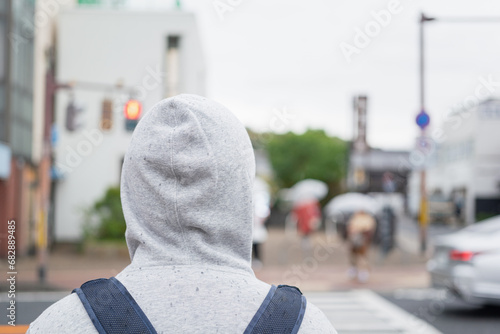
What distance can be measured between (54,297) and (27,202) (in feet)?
27.2

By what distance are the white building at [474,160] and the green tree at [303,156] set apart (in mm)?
10006

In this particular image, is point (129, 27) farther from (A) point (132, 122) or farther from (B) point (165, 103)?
(B) point (165, 103)

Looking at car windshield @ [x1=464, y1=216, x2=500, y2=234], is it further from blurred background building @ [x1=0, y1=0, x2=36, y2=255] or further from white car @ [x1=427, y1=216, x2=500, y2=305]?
blurred background building @ [x1=0, y1=0, x2=36, y2=255]

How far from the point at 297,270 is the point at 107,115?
6.39m

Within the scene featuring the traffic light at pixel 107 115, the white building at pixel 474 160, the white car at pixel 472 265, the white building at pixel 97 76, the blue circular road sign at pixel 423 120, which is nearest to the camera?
the white car at pixel 472 265

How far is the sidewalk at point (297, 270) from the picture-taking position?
13.9 meters

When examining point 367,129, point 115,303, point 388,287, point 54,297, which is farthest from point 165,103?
point 367,129

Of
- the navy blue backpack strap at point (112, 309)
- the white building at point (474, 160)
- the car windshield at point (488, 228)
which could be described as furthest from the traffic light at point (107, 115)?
the white building at point (474, 160)

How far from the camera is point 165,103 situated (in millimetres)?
1399

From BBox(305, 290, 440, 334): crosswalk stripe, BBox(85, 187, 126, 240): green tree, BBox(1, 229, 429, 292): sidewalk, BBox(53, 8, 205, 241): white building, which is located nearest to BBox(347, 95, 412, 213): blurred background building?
BBox(1, 229, 429, 292): sidewalk

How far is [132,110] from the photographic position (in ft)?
47.4

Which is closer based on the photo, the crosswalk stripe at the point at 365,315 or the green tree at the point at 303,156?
the crosswalk stripe at the point at 365,315

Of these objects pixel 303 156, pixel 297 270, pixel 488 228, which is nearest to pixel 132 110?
pixel 297 270

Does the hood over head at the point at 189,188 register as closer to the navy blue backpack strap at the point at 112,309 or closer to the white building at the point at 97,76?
the navy blue backpack strap at the point at 112,309
